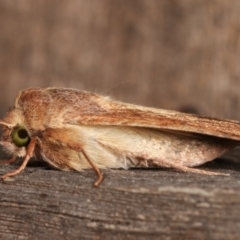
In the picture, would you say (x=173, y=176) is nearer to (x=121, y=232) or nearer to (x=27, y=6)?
(x=121, y=232)

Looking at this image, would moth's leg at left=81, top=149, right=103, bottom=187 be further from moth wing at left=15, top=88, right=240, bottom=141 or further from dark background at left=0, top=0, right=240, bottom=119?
dark background at left=0, top=0, right=240, bottom=119

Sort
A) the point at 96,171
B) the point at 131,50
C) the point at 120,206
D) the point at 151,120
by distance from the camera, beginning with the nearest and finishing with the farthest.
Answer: the point at 120,206 < the point at 96,171 < the point at 151,120 < the point at 131,50

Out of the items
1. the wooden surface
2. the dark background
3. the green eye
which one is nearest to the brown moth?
the green eye

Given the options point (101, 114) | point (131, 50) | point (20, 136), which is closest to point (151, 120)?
point (101, 114)

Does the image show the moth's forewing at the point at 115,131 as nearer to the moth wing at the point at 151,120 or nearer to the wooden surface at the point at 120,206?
the moth wing at the point at 151,120

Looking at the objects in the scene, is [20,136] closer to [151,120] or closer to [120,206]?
[151,120]

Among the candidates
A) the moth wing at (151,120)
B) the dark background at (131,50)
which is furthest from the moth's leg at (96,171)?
the dark background at (131,50)
